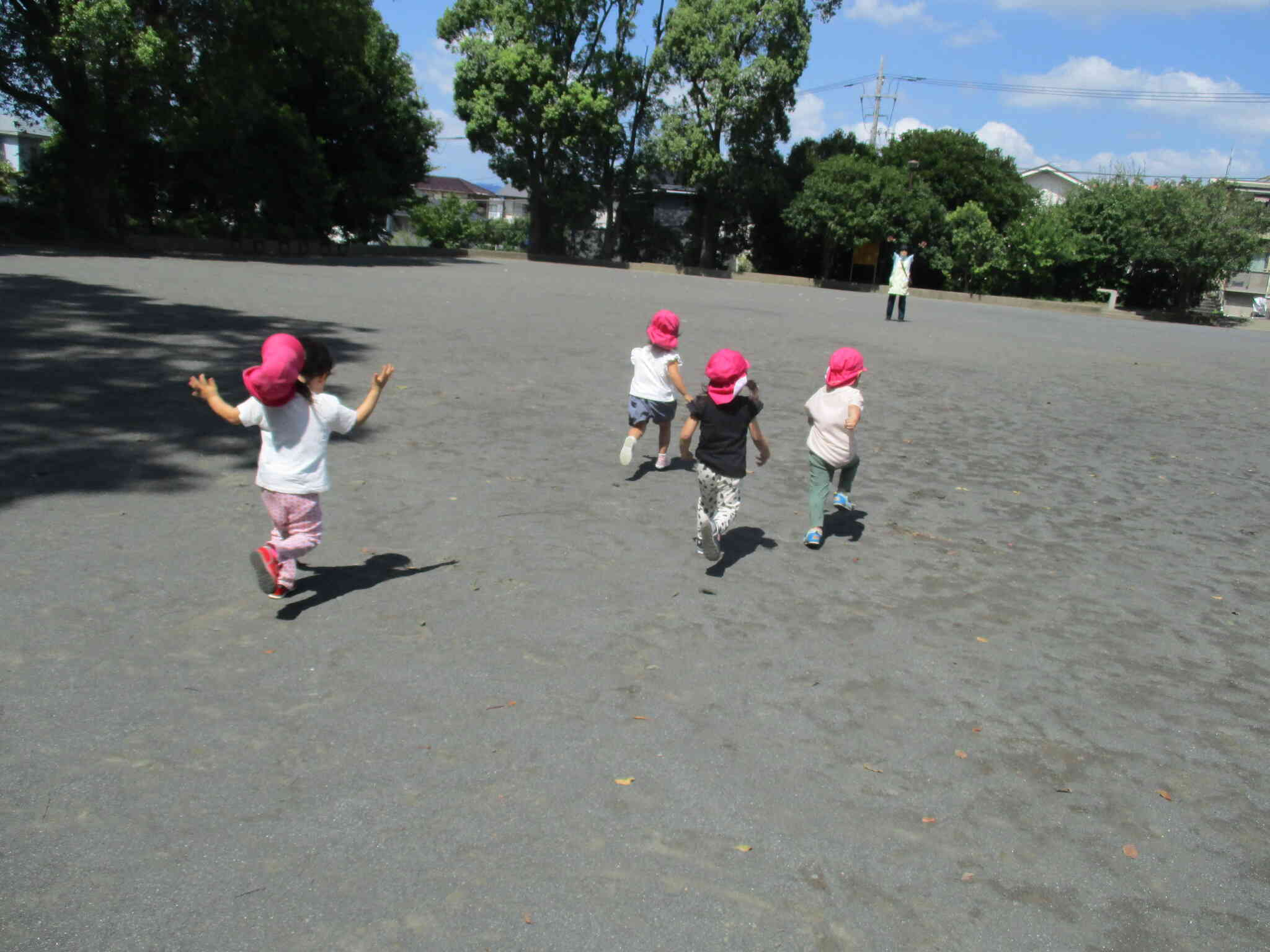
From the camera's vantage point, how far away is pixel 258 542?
17.6 feet

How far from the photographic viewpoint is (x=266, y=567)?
4.48 metres

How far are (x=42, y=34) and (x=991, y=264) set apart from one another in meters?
32.4

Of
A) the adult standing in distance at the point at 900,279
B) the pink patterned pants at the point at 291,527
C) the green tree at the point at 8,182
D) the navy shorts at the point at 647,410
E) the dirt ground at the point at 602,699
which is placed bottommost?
the dirt ground at the point at 602,699

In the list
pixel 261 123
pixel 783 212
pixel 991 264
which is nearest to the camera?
pixel 261 123

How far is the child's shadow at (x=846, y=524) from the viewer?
646cm

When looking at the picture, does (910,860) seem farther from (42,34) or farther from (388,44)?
(388,44)

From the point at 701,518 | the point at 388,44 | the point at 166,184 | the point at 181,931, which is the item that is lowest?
the point at 181,931

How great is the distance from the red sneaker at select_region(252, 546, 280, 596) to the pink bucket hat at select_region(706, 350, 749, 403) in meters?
2.43

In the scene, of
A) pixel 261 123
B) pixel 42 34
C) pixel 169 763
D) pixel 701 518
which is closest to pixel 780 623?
pixel 701 518

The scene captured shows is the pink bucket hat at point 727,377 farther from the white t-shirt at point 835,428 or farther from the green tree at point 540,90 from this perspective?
the green tree at point 540,90

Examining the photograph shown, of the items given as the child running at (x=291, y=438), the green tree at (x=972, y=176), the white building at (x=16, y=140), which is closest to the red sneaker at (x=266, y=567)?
the child running at (x=291, y=438)

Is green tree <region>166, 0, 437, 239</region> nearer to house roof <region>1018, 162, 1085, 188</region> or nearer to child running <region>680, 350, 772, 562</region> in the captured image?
child running <region>680, 350, 772, 562</region>

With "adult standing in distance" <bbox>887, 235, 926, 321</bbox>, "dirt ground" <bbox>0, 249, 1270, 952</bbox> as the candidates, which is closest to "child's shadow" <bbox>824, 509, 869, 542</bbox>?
"dirt ground" <bbox>0, 249, 1270, 952</bbox>

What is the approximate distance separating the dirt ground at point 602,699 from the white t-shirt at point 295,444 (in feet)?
1.85
